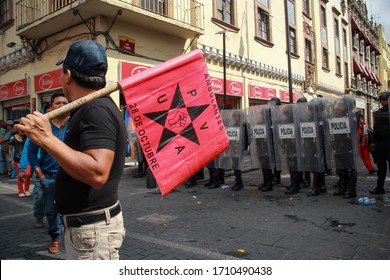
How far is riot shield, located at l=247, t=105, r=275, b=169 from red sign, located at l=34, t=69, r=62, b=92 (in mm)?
7176

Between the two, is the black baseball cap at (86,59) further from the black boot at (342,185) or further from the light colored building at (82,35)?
the light colored building at (82,35)

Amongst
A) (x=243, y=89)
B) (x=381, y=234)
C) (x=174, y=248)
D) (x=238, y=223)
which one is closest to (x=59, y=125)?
(x=174, y=248)

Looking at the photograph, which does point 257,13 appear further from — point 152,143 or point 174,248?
point 152,143

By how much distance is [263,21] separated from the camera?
720 inches

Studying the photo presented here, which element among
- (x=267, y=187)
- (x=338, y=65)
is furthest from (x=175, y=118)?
(x=338, y=65)

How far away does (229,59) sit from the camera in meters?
15.0

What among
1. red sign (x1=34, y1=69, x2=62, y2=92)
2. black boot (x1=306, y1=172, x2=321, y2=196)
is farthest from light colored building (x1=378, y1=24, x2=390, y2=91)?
red sign (x1=34, y1=69, x2=62, y2=92)

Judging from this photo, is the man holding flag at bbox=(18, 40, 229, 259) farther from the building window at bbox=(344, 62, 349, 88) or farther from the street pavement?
the building window at bbox=(344, 62, 349, 88)

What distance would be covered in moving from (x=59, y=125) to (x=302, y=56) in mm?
20958

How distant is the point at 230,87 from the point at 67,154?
556 inches

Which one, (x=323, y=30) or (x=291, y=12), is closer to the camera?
(x=291, y=12)

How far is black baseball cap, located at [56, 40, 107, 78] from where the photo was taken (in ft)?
5.60

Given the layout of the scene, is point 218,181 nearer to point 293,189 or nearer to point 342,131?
point 293,189

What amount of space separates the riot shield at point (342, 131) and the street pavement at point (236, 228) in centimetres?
77
